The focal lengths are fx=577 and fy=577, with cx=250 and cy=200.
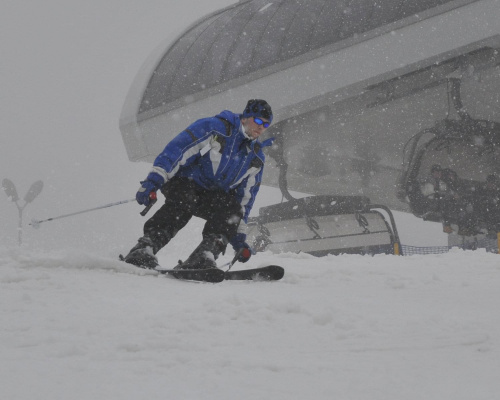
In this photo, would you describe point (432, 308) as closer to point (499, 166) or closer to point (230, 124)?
point (230, 124)

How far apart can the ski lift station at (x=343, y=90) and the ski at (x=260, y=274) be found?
6303mm

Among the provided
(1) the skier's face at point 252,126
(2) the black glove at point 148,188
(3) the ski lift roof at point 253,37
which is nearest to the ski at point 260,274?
(2) the black glove at point 148,188

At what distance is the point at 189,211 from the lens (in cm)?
363

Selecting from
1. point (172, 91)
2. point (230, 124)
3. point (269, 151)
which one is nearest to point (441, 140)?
point (269, 151)

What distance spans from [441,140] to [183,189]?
669cm

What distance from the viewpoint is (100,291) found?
2268 mm

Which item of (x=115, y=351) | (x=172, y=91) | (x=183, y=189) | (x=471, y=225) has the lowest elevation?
(x=471, y=225)

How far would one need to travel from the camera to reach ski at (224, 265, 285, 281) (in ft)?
10.3

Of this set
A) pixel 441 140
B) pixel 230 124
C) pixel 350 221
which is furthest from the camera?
pixel 350 221

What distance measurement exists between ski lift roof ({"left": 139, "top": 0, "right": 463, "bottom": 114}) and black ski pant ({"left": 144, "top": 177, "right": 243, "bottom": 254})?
6.08m

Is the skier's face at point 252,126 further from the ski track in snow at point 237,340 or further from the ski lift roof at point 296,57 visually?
the ski lift roof at point 296,57

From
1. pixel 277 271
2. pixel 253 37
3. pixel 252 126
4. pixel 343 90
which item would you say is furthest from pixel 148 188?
pixel 253 37

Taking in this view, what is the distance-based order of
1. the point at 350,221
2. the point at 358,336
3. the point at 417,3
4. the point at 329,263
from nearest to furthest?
the point at 358,336
the point at 329,263
the point at 417,3
the point at 350,221

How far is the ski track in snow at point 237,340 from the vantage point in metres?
1.22
